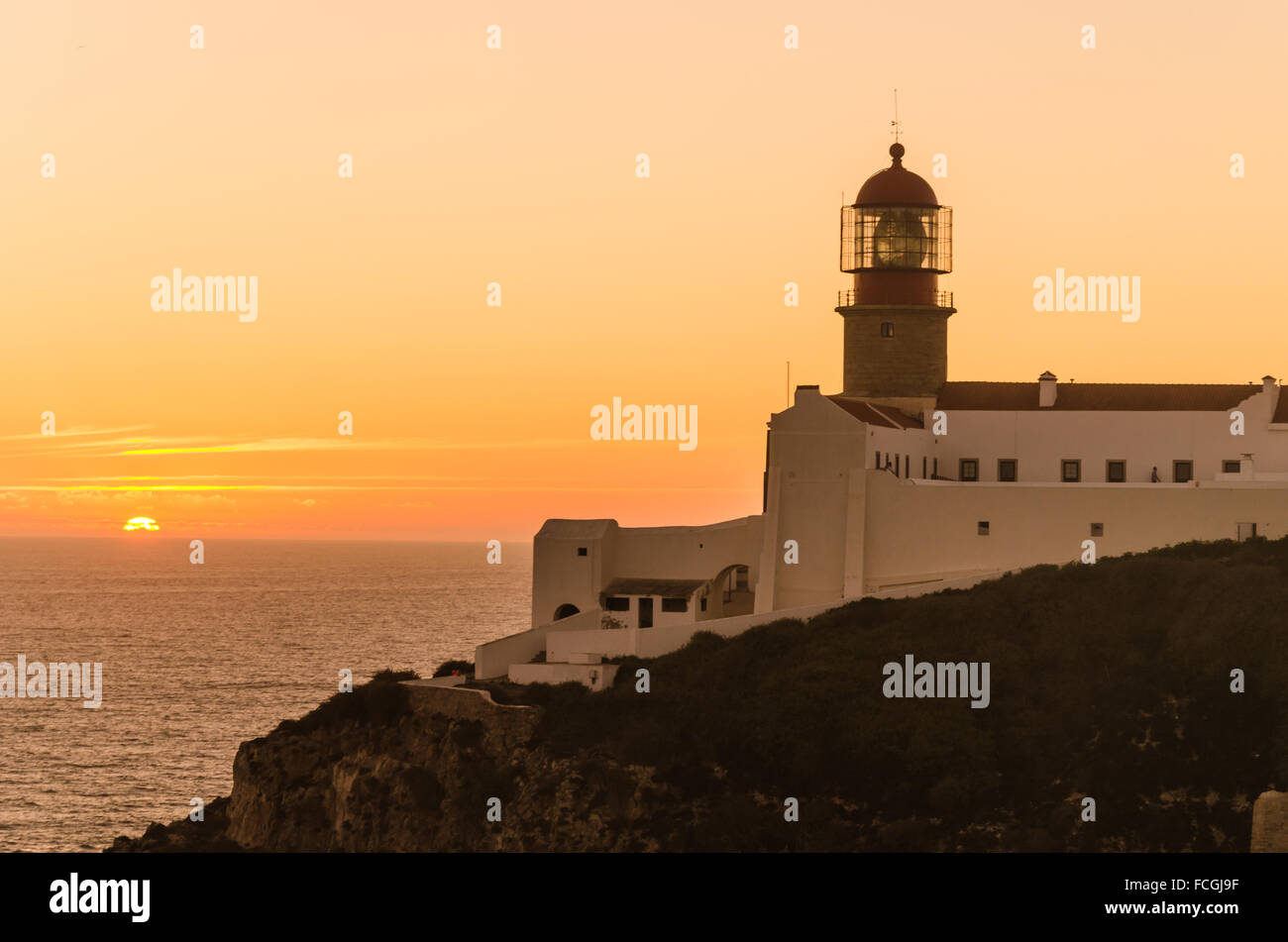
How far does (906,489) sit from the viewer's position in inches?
1560

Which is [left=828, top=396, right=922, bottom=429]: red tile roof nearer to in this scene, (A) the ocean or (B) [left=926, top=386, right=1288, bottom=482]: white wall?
(B) [left=926, top=386, right=1288, bottom=482]: white wall

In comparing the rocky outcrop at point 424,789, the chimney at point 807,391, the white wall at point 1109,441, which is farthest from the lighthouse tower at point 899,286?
the rocky outcrop at point 424,789

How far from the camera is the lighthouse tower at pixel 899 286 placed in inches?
1763

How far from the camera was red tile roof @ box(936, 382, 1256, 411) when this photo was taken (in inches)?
1687

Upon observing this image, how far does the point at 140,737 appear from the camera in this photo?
213 feet

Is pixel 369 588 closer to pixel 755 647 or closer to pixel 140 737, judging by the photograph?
pixel 140 737

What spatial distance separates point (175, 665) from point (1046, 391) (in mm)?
60700

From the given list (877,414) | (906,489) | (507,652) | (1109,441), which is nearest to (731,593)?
(906,489)

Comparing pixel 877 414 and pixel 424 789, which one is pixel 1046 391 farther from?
pixel 424 789

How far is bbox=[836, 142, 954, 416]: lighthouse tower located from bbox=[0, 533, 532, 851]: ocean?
86.5ft

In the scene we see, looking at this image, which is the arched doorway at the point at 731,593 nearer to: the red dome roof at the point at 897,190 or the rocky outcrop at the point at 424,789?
the rocky outcrop at the point at 424,789

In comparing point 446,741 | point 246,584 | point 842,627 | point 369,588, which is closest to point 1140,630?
point 842,627

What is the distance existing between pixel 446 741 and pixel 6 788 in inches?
1009
